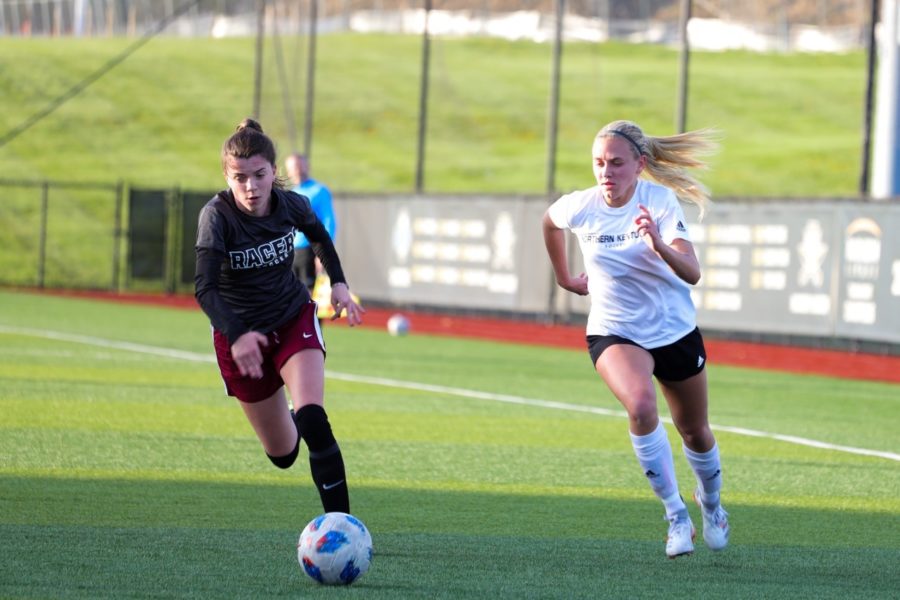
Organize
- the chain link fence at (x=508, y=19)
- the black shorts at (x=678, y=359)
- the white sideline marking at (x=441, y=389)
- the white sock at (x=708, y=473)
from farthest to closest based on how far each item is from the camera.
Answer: the chain link fence at (x=508, y=19), the white sideline marking at (x=441, y=389), the white sock at (x=708, y=473), the black shorts at (x=678, y=359)

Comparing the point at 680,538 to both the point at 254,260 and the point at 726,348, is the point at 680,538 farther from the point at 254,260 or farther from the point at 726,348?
the point at 726,348

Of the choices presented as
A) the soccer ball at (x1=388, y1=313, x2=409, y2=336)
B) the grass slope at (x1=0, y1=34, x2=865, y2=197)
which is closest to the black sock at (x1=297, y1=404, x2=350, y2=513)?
the soccer ball at (x1=388, y1=313, x2=409, y2=336)

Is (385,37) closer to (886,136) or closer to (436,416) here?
(886,136)

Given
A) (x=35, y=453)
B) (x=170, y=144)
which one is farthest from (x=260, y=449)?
(x=170, y=144)

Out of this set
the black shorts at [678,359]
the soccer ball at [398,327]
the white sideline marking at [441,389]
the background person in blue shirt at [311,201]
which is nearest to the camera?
the black shorts at [678,359]

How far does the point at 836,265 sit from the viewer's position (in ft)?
76.3

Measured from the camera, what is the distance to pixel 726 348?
2461 centimetres

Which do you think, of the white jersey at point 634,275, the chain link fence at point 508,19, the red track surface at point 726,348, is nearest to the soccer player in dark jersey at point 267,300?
the white jersey at point 634,275

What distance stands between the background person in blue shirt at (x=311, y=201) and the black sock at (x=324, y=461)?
8547 mm

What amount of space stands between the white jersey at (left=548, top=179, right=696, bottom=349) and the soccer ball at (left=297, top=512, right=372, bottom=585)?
1930mm

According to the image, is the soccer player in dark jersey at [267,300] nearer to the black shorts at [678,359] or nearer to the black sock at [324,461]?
the black sock at [324,461]

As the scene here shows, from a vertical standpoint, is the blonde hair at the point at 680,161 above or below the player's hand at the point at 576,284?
above

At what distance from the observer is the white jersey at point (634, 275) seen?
27.0ft

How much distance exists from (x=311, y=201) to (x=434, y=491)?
690 centimetres
